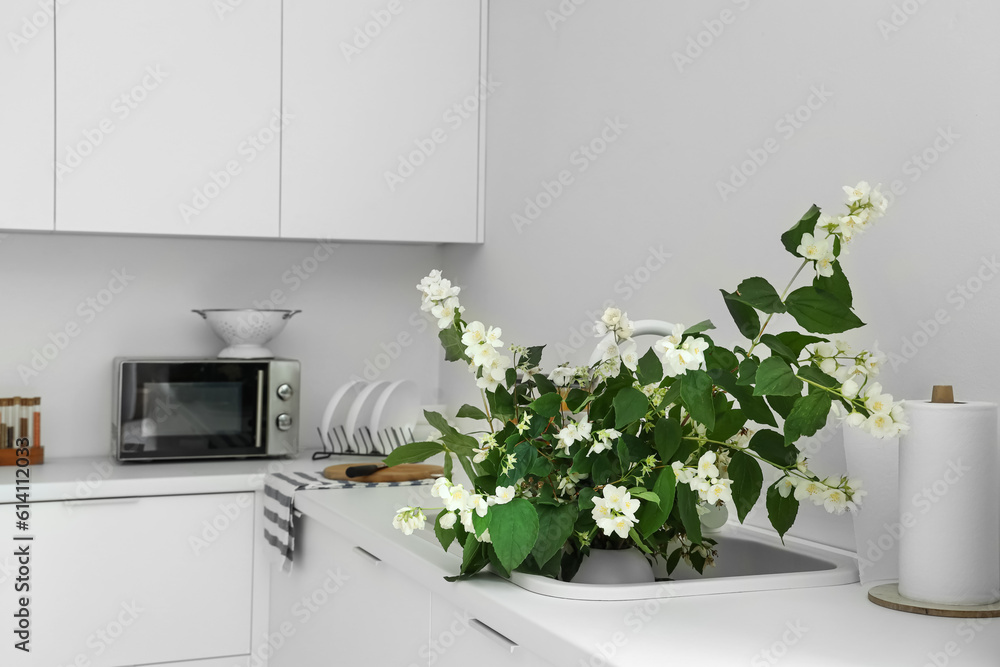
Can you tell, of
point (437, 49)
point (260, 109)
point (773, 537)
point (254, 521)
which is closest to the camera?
point (773, 537)

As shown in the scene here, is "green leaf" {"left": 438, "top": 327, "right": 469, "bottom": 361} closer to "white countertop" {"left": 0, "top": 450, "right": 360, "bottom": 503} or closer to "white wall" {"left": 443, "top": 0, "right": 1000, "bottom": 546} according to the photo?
"white wall" {"left": 443, "top": 0, "right": 1000, "bottom": 546}

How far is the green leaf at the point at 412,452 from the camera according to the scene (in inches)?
46.9

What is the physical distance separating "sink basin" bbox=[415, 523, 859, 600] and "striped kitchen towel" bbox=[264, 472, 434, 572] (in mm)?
505

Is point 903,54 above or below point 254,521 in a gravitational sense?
above

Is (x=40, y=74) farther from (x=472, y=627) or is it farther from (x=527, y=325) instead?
(x=472, y=627)

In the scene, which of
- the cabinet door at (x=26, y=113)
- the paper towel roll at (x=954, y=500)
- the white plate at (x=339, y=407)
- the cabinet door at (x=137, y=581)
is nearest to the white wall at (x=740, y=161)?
the paper towel roll at (x=954, y=500)

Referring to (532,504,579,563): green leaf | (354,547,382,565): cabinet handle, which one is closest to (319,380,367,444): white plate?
(354,547,382,565): cabinet handle

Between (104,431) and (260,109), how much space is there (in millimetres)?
918

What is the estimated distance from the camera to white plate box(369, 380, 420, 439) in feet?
8.48

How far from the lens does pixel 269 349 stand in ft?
8.92

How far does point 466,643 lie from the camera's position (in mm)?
1227

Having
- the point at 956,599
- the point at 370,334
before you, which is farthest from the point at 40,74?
the point at 956,599

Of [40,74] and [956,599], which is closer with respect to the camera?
[956,599]

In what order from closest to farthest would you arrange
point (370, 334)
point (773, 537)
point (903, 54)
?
point (903, 54), point (773, 537), point (370, 334)
